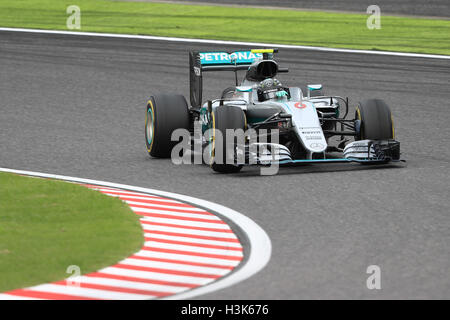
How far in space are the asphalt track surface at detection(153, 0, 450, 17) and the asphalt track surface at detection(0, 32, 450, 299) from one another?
6118mm

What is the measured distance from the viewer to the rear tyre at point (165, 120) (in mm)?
12930

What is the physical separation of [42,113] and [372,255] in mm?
10331

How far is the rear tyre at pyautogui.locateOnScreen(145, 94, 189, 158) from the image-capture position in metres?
12.9

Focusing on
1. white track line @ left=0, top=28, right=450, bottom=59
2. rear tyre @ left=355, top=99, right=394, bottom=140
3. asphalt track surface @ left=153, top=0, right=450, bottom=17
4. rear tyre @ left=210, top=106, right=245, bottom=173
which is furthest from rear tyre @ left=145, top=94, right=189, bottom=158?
asphalt track surface @ left=153, top=0, right=450, bottom=17

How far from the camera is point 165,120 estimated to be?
12922mm

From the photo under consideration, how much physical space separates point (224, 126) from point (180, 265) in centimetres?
401

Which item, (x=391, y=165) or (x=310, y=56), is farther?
(x=310, y=56)

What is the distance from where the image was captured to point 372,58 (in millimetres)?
22609

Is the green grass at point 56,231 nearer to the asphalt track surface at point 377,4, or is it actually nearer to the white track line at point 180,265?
the white track line at point 180,265

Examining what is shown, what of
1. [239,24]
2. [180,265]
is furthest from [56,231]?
[239,24]

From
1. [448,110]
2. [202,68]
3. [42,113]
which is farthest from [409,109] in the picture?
[42,113]

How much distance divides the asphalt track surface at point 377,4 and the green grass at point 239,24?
2.85ft

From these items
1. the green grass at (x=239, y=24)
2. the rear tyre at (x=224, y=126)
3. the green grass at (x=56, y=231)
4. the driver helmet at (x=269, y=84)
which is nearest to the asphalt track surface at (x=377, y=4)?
the green grass at (x=239, y=24)

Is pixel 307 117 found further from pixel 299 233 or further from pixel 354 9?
pixel 354 9
